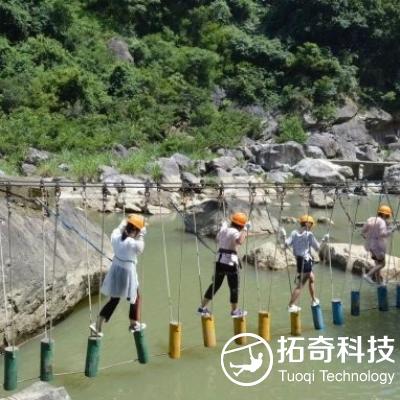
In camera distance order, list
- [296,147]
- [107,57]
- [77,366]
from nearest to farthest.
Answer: [77,366]
[296,147]
[107,57]

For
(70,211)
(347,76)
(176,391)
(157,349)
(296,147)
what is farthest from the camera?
(347,76)

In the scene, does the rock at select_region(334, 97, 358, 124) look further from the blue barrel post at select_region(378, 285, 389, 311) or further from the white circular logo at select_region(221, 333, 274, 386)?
the white circular logo at select_region(221, 333, 274, 386)

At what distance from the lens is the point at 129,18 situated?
3684 centimetres

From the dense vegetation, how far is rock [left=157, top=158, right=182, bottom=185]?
92 cm

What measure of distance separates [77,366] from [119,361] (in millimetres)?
457

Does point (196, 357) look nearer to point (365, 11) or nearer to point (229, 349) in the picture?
point (229, 349)

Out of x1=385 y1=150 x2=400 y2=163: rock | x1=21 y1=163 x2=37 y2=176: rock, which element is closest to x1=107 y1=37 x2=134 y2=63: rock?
x1=21 y1=163 x2=37 y2=176: rock

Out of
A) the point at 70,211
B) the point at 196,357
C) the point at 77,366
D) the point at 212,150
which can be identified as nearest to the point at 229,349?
the point at 196,357

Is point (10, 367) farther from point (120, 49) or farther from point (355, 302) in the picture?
point (120, 49)

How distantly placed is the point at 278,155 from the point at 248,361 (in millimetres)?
21681

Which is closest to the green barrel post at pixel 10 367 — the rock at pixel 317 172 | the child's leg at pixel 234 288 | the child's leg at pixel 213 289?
the child's leg at pixel 213 289

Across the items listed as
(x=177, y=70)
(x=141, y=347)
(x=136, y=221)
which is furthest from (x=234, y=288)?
(x=177, y=70)

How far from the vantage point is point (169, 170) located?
886 inches

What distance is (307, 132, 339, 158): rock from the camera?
2989 cm
